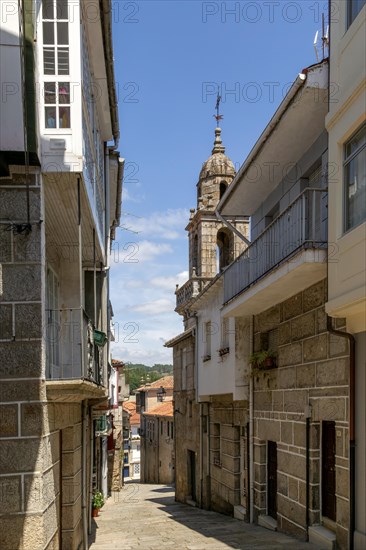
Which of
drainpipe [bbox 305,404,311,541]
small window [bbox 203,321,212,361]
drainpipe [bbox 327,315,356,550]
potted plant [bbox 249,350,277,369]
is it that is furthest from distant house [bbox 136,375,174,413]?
drainpipe [bbox 327,315,356,550]

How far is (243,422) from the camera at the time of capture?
14438 millimetres

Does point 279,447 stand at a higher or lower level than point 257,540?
higher

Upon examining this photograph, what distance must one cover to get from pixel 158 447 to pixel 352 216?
35.2m

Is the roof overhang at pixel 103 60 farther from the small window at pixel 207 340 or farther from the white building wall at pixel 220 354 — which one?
the small window at pixel 207 340

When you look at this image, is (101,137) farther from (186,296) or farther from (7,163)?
(186,296)

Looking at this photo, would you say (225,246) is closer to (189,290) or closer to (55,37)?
(189,290)

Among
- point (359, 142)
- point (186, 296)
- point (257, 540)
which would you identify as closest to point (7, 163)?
point (359, 142)

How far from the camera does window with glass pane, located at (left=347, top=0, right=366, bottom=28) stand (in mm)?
7978

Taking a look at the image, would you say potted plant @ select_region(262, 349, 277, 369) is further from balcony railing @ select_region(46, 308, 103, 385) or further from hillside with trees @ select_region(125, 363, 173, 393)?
hillside with trees @ select_region(125, 363, 173, 393)

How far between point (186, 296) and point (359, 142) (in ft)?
67.6

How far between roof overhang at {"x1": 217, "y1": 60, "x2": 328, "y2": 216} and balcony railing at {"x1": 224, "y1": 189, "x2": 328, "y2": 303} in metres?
1.36

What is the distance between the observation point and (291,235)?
939 cm

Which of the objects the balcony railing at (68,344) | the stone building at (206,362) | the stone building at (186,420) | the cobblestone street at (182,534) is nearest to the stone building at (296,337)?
the cobblestone street at (182,534)

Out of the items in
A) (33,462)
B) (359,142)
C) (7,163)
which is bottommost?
(33,462)
